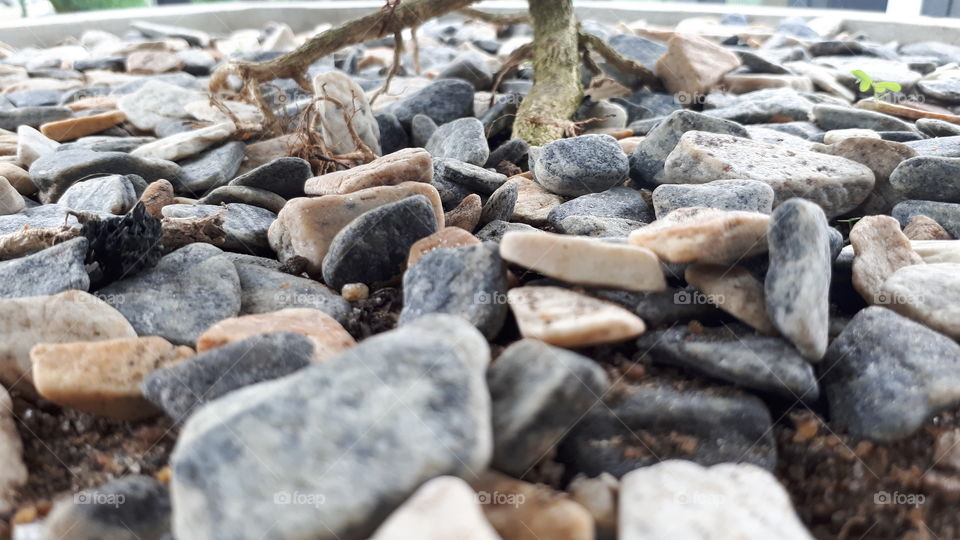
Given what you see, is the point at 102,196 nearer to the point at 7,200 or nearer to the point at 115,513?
the point at 7,200

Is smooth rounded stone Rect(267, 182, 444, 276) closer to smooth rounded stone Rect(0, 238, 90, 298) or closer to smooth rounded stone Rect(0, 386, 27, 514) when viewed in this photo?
smooth rounded stone Rect(0, 238, 90, 298)

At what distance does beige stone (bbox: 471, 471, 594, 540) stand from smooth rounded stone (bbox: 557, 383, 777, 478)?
16 centimetres

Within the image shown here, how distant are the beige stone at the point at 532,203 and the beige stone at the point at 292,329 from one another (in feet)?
3.26

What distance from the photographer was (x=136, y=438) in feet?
5.01

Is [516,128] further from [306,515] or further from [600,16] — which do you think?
[600,16]

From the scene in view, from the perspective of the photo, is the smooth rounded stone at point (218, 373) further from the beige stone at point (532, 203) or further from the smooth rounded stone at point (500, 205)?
the beige stone at point (532, 203)

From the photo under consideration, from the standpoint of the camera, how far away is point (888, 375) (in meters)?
1.54

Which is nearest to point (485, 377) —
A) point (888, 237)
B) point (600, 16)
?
point (888, 237)

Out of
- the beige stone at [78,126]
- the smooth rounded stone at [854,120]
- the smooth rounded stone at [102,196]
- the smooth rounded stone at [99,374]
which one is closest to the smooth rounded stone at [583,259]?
the smooth rounded stone at [99,374]

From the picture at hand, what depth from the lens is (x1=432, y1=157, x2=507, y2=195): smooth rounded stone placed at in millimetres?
2617

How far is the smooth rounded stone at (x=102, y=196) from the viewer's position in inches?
106

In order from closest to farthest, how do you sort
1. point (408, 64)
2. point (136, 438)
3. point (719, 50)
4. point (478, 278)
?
point (136, 438) < point (478, 278) < point (719, 50) < point (408, 64)

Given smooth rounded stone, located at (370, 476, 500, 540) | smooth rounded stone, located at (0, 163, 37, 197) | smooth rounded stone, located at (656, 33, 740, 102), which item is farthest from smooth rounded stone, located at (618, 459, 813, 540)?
smooth rounded stone, located at (656, 33, 740, 102)

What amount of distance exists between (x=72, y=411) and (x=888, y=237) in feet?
7.35
